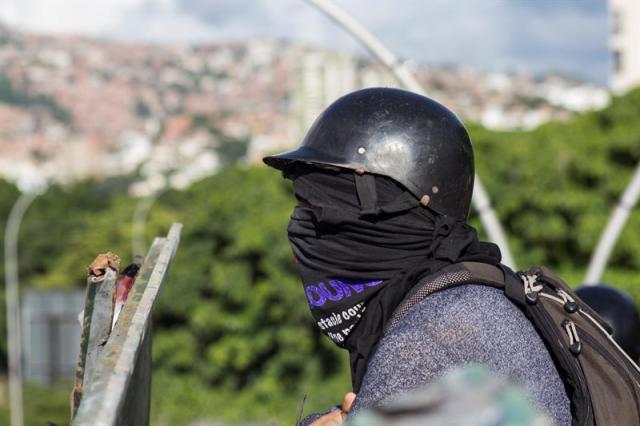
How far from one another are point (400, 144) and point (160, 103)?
337 ft

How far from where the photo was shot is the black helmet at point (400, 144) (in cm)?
238

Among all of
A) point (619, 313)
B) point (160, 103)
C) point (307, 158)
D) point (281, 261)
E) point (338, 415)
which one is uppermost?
point (307, 158)

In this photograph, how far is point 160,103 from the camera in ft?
340

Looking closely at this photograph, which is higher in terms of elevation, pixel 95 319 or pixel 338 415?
pixel 95 319

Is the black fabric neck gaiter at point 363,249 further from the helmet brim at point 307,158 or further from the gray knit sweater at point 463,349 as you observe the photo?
the gray knit sweater at point 463,349

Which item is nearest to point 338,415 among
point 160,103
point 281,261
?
point 281,261

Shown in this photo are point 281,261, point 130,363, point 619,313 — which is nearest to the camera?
point 130,363

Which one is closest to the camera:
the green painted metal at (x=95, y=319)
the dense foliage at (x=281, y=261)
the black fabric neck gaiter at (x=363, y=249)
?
the green painted metal at (x=95, y=319)

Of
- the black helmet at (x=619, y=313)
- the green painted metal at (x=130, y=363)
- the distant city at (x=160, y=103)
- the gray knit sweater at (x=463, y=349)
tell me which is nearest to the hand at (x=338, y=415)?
the gray knit sweater at (x=463, y=349)

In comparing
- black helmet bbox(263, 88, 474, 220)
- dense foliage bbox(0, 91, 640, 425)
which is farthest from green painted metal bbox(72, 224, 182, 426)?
dense foliage bbox(0, 91, 640, 425)

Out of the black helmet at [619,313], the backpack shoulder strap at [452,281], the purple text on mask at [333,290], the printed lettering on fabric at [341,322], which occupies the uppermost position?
the backpack shoulder strap at [452,281]

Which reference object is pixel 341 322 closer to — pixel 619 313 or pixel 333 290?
pixel 333 290

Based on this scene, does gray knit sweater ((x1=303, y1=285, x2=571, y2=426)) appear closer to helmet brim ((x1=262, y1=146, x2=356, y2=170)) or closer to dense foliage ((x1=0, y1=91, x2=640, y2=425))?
helmet brim ((x1=262, y1=146, x2=356, y2=170))

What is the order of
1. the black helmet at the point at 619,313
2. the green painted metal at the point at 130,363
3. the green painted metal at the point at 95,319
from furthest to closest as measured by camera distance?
1. the black helmet at the point at 619,313
2. the green painted metal at the point at 95,319
3. the green painted metal at the point at 130,363
